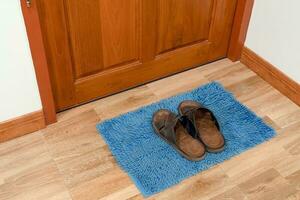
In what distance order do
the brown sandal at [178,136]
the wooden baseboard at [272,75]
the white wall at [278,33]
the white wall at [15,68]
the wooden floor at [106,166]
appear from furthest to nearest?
the wooden baseboard at [272,75] < the white wall at [278,33] < the brown sandal at [178,136] < the wooden floor at [106,166] < the white wall at [15,68]

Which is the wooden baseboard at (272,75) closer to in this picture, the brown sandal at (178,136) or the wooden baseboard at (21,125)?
the brown sandal at (178,136)

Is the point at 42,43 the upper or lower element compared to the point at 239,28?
upper

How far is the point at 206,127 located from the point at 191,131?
0.08 meters

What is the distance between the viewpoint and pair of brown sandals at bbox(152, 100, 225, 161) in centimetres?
156

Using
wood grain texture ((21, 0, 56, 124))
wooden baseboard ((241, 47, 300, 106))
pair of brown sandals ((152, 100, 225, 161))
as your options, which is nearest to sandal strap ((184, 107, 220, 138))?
pair of brown sandals ((152, 100, 225, 161))

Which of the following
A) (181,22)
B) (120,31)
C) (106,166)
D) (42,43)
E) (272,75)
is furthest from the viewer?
(272,75)

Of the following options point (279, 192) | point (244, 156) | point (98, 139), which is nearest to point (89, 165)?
point (98, 139)

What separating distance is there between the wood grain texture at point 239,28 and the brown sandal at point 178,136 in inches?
24.7

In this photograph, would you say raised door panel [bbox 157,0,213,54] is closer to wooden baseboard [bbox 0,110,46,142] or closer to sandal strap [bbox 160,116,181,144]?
sandal strap [bbox 160,116,181,144]

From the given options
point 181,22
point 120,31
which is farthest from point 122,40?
point 181,22

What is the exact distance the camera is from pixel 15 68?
1.42 m

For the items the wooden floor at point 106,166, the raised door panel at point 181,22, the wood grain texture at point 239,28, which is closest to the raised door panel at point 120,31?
the raised door panel at point 181,22

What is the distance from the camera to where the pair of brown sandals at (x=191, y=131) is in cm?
156

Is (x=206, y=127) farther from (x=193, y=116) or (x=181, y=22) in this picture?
(x=181, y=22)
